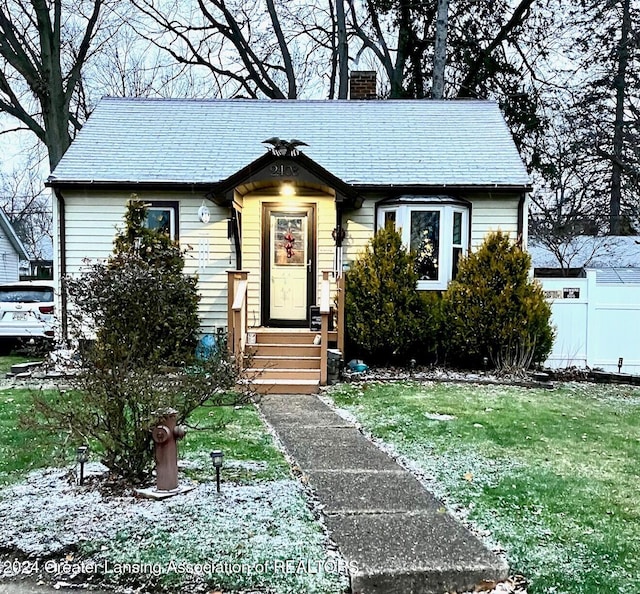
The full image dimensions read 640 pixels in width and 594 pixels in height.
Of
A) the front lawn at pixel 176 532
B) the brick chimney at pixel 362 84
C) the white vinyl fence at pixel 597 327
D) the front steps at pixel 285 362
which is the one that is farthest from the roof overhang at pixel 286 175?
the brick chimney at pixel 362 84

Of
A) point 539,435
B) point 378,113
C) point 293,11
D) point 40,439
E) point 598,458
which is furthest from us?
point 293,11

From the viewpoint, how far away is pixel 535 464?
182 inches

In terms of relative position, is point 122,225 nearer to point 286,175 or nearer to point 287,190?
point 287,190

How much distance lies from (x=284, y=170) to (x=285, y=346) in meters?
2.76

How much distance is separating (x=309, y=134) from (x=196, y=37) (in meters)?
12.3

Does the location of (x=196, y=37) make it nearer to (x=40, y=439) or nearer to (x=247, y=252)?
(x=247, y=252)

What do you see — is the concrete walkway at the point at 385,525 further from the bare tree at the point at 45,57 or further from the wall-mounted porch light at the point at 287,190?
the bare tree at the point at 45,57

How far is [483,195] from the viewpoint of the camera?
10.5 meters

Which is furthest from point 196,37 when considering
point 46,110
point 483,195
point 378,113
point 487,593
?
point 487,593

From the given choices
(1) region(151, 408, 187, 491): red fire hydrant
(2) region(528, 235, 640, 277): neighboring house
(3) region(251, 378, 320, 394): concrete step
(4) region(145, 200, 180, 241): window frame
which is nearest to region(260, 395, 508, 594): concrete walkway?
(1) region(151, 408, 187, 491): red fire hydrant

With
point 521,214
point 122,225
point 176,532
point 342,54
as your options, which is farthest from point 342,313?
point 342,54

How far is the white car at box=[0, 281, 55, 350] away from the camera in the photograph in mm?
11133

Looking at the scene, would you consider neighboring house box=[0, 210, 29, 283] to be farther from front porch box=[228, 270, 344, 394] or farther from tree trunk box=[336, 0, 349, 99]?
front porch box=[228, 270, 344, 394]

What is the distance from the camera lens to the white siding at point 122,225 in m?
10.4
